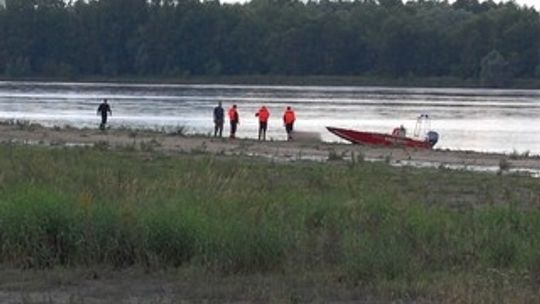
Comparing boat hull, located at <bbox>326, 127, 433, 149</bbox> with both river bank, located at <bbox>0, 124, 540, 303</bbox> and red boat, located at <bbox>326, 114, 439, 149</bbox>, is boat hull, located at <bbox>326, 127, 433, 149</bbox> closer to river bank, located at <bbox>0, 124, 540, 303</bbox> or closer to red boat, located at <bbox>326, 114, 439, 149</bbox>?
red boat, located at <bbox>326, 114, 439, 149</bbox>

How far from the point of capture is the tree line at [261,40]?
136 meters

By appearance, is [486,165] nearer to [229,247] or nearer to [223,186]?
[223,186]

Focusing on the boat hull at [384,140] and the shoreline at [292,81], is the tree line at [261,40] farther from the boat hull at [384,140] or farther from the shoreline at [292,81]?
the boat hull at [384,140]

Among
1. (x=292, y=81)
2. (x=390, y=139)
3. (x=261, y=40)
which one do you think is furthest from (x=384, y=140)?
(x=261, y=40)

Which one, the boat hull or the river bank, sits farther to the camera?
the boat hull

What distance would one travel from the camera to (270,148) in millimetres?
36656

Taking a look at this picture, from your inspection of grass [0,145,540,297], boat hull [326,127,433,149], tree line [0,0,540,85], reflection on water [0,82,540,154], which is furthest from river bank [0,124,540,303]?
tree line [0,0,540,85]

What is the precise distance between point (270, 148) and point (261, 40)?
109 metres

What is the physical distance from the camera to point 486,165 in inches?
1309

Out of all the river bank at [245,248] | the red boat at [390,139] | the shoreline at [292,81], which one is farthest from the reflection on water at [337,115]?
the river bank at [245,248]

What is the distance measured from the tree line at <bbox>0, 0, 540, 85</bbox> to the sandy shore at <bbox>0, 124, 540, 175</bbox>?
92824 millimetres

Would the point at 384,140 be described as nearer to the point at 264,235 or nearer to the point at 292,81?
the point at 264,235

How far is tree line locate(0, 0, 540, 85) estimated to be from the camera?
447 ft

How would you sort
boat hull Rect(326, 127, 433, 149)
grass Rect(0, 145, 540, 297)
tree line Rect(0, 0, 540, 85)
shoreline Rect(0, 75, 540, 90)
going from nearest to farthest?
1. grass Rect(0, 145, 540, 297)
2. boat hull Rect(326, 127, 433, 149)
3. tree line Rect(0, 0, 540, 85)
4. shoreline Rect(0, 75, 540, 90)
